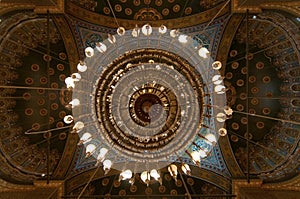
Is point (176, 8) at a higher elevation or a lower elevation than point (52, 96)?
higher

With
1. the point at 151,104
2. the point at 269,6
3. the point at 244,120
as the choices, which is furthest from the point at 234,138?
the point at 269,6

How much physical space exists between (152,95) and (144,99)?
9.5 inches

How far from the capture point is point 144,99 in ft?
28.4

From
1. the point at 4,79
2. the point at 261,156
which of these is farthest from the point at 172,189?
the point at 4,79

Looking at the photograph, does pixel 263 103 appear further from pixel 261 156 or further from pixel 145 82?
pixel 145 82

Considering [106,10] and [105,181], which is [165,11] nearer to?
[106,10]

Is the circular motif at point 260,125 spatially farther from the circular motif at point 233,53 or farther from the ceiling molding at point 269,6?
the ceiling molding at point 269,6

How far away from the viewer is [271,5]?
25.3 feet

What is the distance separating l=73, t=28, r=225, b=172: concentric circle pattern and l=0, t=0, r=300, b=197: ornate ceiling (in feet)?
0.72

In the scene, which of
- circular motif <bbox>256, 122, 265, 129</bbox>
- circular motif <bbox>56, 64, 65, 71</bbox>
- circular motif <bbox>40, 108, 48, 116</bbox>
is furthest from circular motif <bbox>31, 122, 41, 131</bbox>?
circular motif <bbox>256, 122, 265, 129</bbox>

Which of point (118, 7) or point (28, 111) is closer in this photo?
point (118, 7)

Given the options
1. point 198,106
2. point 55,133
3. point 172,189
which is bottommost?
point 172,189

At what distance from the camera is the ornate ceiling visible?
9.05m

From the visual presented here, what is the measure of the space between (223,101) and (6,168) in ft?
20.7
